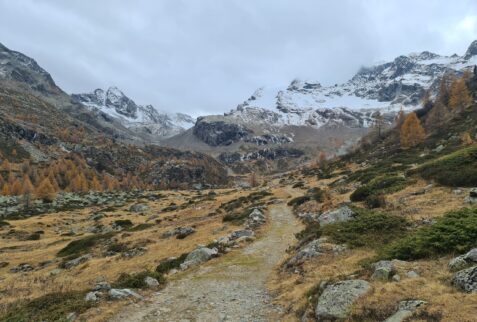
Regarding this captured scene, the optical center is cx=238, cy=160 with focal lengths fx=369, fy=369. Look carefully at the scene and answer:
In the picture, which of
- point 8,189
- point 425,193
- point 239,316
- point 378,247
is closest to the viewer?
point 239,316

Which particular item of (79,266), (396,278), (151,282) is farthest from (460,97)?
(151,282)

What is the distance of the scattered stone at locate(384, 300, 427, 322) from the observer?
33.1 ft

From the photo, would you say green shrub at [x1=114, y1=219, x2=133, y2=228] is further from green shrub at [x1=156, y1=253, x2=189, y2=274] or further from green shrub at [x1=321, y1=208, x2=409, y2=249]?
green shrub at [x1=321, y1=208, x2=409, y2=249]

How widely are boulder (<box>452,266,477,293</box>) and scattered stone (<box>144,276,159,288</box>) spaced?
14104 mm

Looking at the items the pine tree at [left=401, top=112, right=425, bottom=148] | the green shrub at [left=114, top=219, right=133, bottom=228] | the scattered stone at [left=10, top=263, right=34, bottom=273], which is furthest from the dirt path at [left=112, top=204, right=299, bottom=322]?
the pine tree at [left=401, top=112, right=425, bottom=148]

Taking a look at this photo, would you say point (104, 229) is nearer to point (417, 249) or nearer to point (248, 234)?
point (248, 234)

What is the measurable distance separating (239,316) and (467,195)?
1985 centimetres

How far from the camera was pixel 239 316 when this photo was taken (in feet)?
48.7

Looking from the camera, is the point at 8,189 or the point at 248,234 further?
the point at 8,189


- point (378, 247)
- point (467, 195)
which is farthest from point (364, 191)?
point (378, 247)

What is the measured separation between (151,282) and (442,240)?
47.0 ft

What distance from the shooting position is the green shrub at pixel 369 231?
2034cm

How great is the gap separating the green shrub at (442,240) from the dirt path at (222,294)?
237 inches

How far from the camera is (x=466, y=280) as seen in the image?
1130 centimetres
